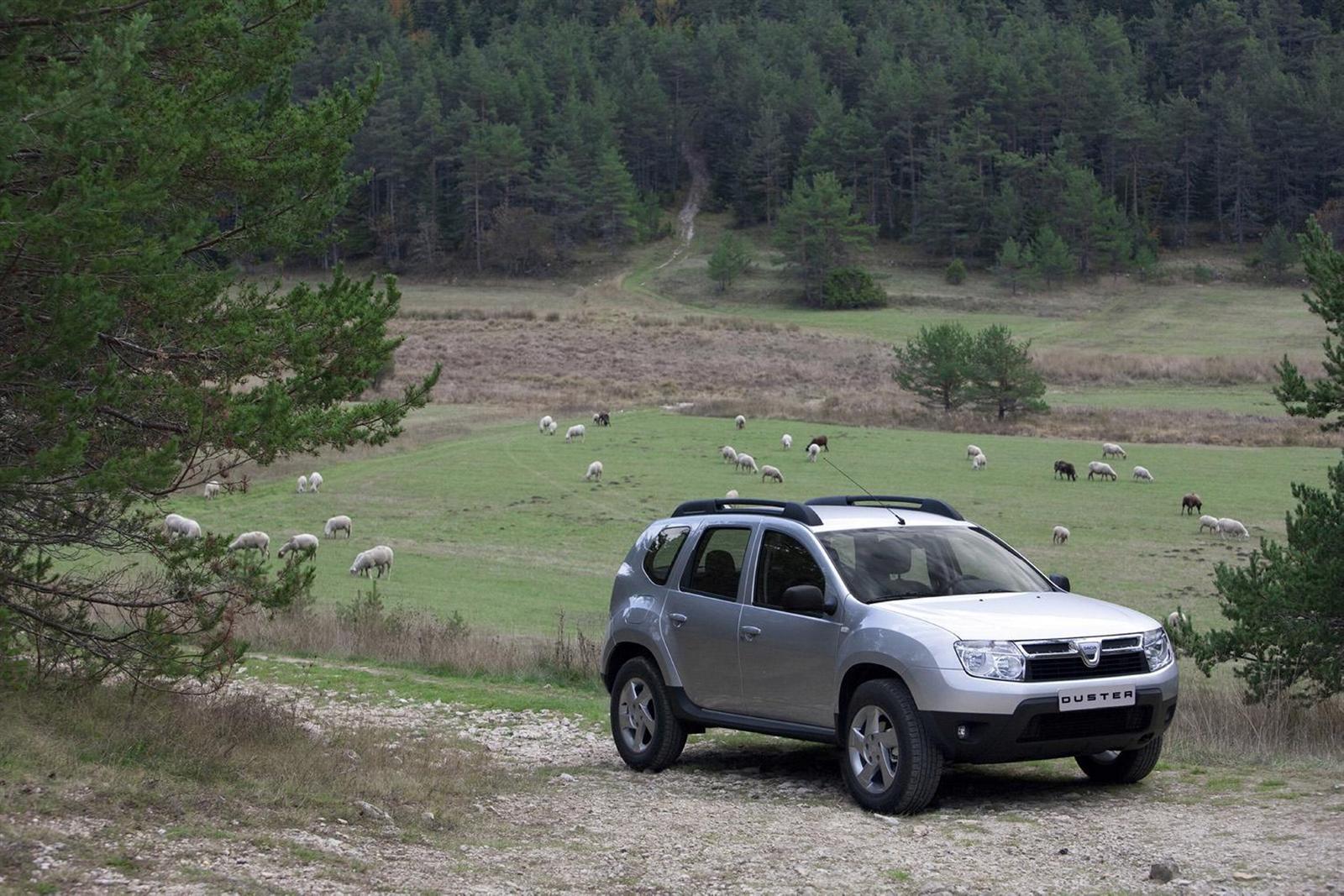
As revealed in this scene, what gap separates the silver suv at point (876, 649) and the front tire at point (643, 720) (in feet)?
0.06

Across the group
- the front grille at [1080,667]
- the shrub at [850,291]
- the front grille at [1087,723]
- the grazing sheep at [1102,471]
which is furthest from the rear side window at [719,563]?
the shrub at [850,291]

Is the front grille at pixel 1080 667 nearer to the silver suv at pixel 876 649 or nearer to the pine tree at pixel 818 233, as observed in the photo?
the silver suv at pixel 876 649

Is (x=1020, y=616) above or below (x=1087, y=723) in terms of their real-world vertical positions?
above

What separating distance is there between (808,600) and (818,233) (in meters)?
118

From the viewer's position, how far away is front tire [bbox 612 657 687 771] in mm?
11648

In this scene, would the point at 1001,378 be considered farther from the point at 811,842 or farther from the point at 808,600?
the point at 811,842

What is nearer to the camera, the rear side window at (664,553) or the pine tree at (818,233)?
the rear side window at (664,553)

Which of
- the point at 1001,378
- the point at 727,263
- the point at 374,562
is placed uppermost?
the point at 727,263

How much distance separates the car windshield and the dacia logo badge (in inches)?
48.5

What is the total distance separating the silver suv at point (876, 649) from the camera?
9203 millimetres

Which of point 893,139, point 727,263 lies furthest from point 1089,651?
point 893,139

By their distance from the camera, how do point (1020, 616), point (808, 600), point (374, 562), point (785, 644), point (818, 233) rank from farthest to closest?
point (818, 233) < point (374, 562) < point (785, 644) < point (808, 600) < point (1020, 616)

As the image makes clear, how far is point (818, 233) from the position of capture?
4958 inches

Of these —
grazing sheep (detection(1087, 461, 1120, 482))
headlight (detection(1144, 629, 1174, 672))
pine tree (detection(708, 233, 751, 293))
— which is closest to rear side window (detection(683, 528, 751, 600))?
headlight (detection(1144, 629, 1174, 672))
